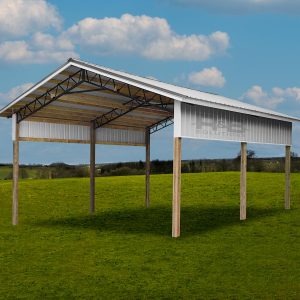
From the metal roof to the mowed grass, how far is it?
4178 millimetres

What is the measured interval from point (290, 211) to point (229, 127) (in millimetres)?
7909

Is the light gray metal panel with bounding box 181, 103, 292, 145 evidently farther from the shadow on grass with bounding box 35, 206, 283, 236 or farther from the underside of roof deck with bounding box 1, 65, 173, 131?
the shadow on grass with bounding box 35, 206, 283, 236

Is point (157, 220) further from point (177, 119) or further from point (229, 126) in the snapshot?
point (177, 119)

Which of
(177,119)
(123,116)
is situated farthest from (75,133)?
(177,119)

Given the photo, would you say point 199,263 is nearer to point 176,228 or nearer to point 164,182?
point 176,228

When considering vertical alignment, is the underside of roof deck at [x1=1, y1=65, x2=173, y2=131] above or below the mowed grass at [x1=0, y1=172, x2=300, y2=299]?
above

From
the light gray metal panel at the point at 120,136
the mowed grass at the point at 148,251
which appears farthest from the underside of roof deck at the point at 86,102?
the mowed grass at the point at 148,251

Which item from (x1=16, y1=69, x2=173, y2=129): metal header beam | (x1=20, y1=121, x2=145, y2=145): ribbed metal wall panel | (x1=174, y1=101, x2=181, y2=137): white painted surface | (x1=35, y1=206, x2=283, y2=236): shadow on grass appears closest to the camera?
(x1=174, y1=101, x2=181, y2=137): white painted surface

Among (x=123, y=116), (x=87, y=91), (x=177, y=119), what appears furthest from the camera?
(x=123, y=116)

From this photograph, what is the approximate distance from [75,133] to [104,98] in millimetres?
3102

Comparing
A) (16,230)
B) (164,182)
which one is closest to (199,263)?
(16,230)

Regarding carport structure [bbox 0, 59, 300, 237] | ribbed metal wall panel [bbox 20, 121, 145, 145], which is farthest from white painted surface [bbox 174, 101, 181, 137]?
ribbed metal wall panel [bbox 20, 121, 145, 145]

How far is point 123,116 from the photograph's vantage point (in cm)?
2420

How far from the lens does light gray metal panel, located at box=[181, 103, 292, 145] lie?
657 inches
